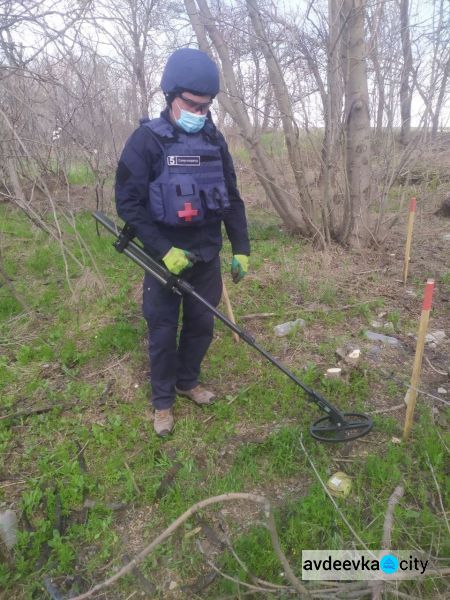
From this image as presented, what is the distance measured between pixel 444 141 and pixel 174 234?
469cm

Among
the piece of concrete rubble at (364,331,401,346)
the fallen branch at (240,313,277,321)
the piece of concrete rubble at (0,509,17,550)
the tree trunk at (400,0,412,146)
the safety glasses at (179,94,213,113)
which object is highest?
the tree trunk at (400,0,412,146)

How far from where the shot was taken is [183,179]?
7.36 ft

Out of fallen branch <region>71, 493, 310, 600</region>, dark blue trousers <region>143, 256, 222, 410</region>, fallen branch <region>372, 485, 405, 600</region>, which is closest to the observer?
fallen branch <region>71, 493, 310, 600</region>

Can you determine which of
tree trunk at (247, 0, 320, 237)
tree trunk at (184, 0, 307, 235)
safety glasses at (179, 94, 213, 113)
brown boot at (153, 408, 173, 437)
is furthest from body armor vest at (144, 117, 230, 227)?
tree trunk at (184, 0, 307, 235)

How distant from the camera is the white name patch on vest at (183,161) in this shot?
7.30 feet

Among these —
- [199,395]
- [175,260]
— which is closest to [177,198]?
[175,260]

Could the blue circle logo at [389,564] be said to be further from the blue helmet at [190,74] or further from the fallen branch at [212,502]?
the blue helmet at [190,74]

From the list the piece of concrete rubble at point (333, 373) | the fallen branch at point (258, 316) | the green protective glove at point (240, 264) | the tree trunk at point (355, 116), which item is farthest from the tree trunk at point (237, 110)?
the piece of concrete rubble at point (333, 373)

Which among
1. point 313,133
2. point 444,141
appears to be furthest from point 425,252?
point 313,133

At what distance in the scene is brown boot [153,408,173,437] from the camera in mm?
2625

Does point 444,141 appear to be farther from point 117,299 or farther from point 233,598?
point 233,598

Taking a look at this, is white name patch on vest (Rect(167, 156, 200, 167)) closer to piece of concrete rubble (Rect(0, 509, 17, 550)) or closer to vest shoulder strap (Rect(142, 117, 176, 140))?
vest shoulder strap (Rect(142, 117, 176, 140))

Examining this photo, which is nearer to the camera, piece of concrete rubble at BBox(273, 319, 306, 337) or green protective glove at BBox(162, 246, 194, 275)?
green protective glove at BBox(162, 246, 194, 275)

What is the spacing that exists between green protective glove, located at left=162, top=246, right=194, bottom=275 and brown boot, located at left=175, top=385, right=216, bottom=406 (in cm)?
103
